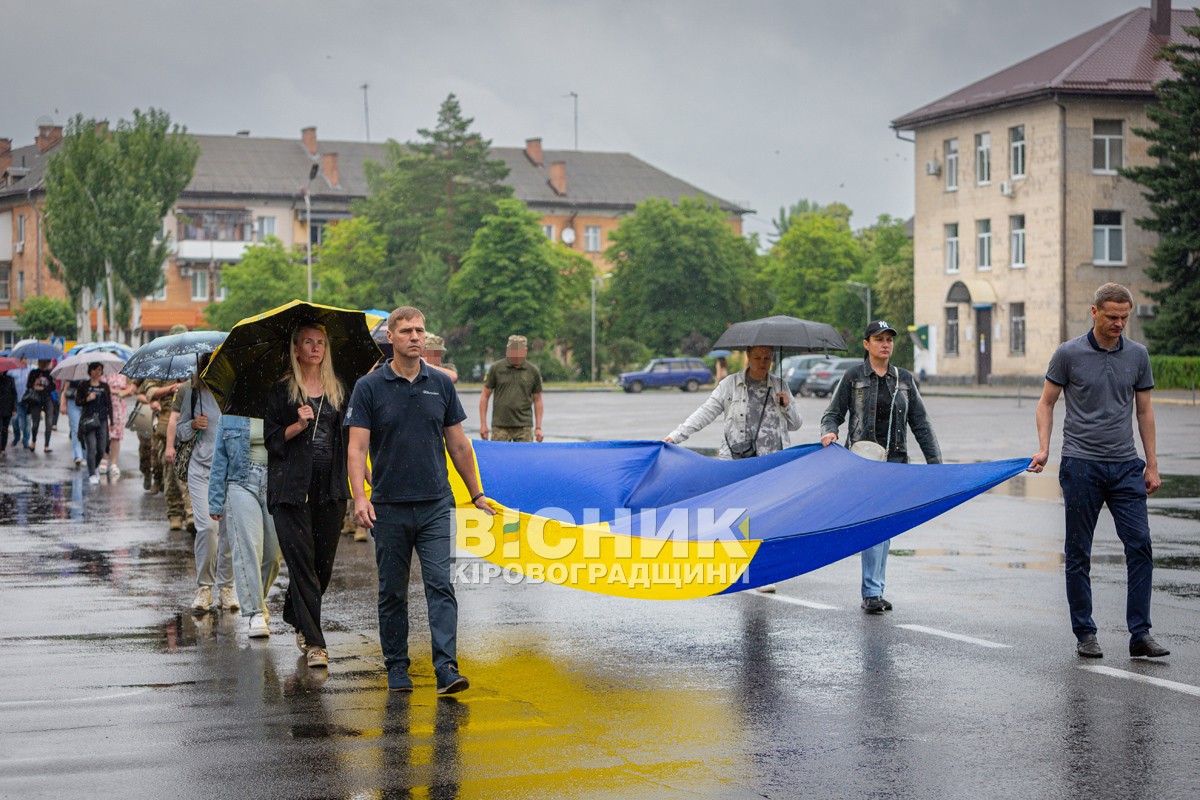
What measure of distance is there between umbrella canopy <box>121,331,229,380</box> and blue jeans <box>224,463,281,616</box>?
4.08m

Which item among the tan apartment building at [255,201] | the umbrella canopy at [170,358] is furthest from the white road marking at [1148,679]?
the tan apartment building at [255,201]

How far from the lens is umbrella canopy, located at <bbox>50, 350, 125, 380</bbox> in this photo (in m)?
25.4

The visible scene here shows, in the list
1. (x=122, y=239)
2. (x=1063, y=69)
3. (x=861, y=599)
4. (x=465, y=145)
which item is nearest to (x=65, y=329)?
(x=122, y=239)

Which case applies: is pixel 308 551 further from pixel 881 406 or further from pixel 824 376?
pixel 824 376

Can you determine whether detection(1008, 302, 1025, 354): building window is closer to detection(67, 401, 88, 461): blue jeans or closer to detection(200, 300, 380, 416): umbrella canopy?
detection(67, 401, 88, 461): blue jeans

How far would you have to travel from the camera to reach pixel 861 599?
1136cm

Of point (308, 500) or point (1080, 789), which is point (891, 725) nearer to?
point (1080, 789)

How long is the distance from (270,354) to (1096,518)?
A: 5019mm

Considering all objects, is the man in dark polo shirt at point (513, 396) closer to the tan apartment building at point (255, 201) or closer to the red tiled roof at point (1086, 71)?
the red tiled roof at point (1086, 71)

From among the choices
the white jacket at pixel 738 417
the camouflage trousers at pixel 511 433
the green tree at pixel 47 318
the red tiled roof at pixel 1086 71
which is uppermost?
the red tiled roof at pixel 1086 71

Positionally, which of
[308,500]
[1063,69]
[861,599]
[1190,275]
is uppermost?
[1063,69]

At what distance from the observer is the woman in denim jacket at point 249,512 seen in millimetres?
9977

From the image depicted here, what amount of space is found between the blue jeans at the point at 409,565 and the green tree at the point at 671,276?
8583 cm

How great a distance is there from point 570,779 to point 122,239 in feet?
225
